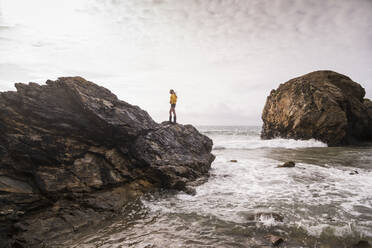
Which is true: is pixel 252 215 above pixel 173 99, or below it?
below

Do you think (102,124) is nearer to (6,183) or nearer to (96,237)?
(6,183)

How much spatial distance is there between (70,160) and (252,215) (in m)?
5.89

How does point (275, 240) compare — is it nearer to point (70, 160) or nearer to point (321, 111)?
point (70, 160)

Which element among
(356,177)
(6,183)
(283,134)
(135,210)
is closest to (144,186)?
(135,210)

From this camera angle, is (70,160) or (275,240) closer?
(275,240)

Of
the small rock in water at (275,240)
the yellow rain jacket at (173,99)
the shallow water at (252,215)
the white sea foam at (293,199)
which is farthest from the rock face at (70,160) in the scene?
the yellow rain jacket at (173,99)

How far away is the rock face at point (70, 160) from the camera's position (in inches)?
208

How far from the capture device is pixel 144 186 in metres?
7.88

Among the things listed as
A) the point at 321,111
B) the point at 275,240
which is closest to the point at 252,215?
the point at 275,240

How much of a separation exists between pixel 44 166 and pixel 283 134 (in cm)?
2730

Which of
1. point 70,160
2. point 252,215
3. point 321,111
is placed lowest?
point 252,215

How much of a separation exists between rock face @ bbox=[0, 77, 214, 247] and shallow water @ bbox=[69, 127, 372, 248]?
861 millimetres

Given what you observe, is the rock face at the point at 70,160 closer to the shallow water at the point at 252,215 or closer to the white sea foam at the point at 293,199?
the shallow water at the point at 252,215

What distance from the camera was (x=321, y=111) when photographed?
23469mm
